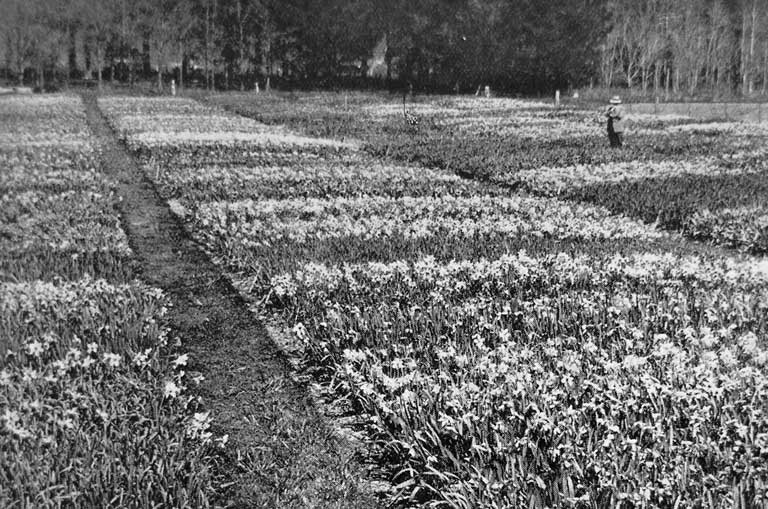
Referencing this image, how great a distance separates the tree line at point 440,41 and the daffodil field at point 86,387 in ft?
200

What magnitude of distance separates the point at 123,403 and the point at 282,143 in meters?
21.7

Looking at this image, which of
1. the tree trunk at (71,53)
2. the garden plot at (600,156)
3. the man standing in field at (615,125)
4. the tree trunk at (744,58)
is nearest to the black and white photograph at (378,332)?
the garden plot at (600,156)

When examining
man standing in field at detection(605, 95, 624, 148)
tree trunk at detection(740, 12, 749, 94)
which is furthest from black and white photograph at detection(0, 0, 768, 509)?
tree trunk at detection(740, 12, 749, 94)

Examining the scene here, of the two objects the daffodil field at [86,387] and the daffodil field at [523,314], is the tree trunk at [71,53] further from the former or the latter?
the daffodil field at [86,387]

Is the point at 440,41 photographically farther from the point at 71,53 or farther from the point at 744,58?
the point at 71,53

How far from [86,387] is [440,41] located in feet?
249

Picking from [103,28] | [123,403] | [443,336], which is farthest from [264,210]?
[103,28]

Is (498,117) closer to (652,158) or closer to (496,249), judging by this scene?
(652,158)

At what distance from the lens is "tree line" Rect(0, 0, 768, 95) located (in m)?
72.1

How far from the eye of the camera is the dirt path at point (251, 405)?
4.73 metres

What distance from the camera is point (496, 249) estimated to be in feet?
35.1

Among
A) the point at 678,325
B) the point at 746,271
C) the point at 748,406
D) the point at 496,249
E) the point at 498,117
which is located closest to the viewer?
the point at 748,406

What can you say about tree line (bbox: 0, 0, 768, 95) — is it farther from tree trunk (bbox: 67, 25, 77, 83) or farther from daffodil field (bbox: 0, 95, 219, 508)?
daffodil field (bbox: 0, 95, 219, 508)

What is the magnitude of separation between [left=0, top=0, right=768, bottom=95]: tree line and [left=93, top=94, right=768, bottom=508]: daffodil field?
180ft
